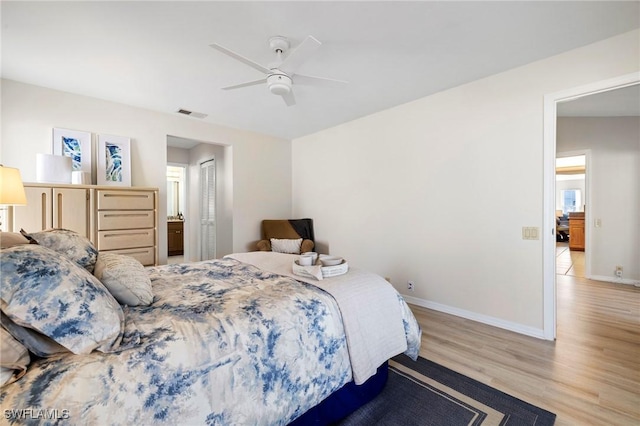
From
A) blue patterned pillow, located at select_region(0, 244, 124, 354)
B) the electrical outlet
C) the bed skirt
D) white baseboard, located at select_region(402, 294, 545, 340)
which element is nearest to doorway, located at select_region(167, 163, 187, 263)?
white baseboard, located at select_region(402, 294, 545, 340)

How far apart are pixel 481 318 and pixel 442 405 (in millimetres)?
1569

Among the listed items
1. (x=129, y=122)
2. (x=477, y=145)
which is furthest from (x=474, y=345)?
(x=129, y=122)

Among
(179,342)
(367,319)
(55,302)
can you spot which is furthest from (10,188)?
(367,319)

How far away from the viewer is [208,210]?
5387 mm

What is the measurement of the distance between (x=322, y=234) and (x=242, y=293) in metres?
3.19

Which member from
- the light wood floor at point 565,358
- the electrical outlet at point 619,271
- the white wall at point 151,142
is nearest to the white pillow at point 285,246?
the white wall at point 151,142

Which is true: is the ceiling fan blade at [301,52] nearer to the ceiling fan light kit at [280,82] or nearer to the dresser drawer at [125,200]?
the ceiling fan light kit at [280,82]

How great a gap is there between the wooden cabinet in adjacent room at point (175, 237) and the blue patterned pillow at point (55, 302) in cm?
628

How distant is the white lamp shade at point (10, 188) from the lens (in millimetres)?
1975

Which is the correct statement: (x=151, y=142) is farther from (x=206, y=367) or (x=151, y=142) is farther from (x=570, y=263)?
(x=570, y=263)

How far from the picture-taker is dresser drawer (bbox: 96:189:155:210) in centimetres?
292

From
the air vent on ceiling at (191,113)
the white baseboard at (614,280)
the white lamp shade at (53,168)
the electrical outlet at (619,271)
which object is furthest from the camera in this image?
the electrical outlet at (619,271)

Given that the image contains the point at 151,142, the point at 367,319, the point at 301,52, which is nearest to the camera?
the point at 367,319

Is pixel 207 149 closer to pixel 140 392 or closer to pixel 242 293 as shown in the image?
pixel 242 293
